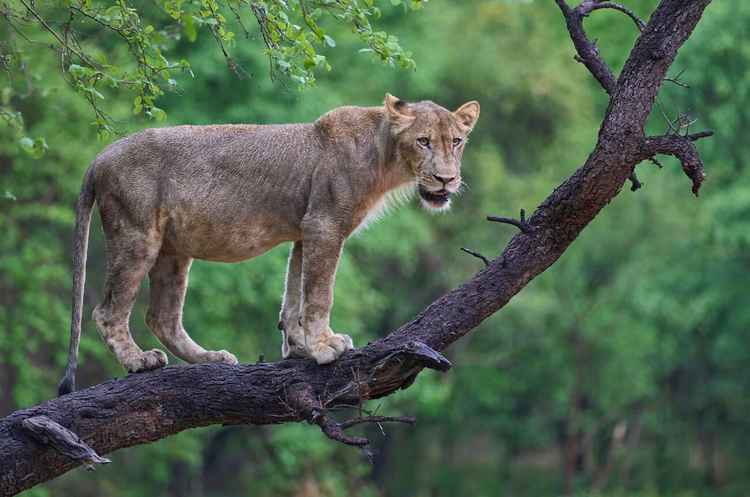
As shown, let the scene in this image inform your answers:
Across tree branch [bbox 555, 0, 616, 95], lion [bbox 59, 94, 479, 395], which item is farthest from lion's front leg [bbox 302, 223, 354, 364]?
tree branch [bbox 555, 0, 616, 95]

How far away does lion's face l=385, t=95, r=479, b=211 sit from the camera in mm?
7559

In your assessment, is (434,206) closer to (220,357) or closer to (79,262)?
(220,357)

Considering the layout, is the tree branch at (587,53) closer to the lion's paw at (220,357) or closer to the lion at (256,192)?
the lion at (256,192)

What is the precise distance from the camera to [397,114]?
303 inches

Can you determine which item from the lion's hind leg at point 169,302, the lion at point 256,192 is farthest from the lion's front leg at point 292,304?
the lion's hind leg at point 169,302

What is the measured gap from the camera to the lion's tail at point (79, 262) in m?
7.61

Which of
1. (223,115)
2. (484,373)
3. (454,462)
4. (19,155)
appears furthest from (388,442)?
(19,155)

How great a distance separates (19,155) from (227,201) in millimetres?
10743

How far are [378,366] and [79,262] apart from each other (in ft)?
6.98

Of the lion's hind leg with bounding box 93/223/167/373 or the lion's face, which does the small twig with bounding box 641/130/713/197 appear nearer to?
the lion's face

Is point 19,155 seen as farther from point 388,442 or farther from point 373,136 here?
point 388,442

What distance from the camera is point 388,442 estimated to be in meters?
32.4

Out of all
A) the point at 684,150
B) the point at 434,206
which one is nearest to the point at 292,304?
the point at 434,206

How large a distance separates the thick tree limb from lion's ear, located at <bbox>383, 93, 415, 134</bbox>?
0.99m
